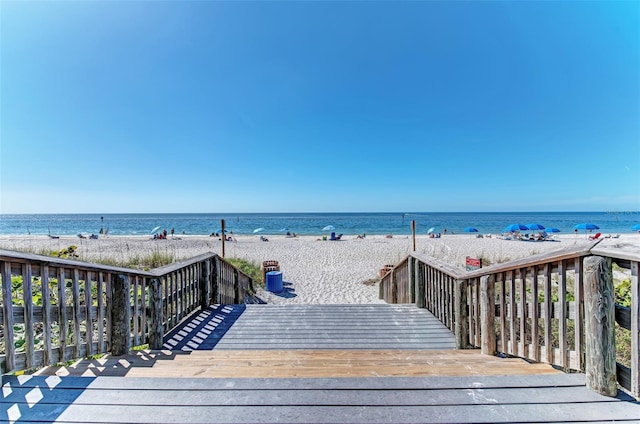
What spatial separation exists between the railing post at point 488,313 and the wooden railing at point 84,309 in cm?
353

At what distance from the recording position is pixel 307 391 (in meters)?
1.91

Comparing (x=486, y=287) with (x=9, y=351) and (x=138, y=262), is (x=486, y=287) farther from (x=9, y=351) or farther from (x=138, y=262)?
(x=138, y=262)

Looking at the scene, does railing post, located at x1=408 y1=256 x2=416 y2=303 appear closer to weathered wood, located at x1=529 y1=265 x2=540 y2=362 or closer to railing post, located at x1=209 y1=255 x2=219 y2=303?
weathered wood, located at x1=529 y1=265 x2=540 y2=362

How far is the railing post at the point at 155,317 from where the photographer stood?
3.24 metres

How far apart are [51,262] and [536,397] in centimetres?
370

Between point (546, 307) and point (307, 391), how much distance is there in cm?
199

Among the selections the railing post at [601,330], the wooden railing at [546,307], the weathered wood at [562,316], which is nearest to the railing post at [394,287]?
the wooden railing at [546,307]

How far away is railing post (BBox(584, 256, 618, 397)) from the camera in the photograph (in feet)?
6.03

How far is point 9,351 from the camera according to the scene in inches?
80.2

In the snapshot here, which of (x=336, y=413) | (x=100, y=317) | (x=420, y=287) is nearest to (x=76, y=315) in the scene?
(x=100, y=317)

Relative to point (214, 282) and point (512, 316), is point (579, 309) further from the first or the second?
point (214, 282)

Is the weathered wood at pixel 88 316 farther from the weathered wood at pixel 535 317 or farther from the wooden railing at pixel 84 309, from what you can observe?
the weathered wood at pixel 535 317

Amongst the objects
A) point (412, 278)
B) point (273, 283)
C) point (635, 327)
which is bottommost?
point (273, 283)

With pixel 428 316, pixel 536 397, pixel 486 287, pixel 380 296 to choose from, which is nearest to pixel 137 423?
pixel 536 397
